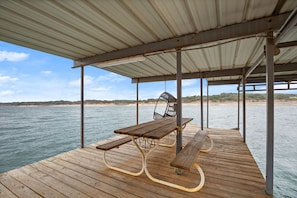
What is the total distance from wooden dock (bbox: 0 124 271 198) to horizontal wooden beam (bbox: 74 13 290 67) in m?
2.08

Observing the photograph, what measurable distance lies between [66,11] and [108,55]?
4.60ft

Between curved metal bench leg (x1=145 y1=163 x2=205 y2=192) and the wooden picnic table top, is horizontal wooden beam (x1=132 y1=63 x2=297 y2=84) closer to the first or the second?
the wooden picnic table top

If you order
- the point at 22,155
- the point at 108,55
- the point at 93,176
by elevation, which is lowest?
the point at 22,155

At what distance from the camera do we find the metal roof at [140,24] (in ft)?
5.00

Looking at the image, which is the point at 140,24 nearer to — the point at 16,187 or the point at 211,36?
the point at 211,36

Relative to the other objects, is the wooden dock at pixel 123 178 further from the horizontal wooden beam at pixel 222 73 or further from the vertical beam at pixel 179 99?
the horizontal wooden beam at pixel 222 73

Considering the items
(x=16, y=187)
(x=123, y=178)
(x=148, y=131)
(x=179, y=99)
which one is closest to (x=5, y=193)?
(x=16, y=187)

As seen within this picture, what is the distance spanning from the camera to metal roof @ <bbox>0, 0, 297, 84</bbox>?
1.52 meters

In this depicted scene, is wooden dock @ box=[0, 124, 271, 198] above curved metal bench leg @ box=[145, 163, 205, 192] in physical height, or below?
below

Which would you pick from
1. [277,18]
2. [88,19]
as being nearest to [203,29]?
[277,18]

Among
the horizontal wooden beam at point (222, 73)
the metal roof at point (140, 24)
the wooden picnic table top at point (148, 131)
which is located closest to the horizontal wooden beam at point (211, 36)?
the metal roof at point (140, 24)

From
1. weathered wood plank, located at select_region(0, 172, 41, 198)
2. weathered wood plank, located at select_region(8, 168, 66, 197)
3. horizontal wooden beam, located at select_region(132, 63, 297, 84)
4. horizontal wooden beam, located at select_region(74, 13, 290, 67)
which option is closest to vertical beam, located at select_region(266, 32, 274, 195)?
horizontal wooden beam, located at select_region(74, 13, 290, 67)

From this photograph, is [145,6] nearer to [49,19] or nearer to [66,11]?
[66,11]

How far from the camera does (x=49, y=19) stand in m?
1.80
